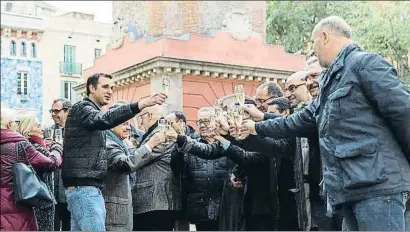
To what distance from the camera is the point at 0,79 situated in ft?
44.2

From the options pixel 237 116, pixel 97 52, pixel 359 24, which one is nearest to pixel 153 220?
pixel 237 116

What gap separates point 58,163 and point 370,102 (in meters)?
2.98

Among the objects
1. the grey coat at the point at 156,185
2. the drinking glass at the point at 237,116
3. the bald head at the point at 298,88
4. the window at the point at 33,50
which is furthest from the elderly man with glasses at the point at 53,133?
the window at the point at 33,50

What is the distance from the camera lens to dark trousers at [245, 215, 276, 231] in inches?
233

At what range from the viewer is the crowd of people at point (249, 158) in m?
3.77

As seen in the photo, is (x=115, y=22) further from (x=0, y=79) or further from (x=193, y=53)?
(x=0, y=79)

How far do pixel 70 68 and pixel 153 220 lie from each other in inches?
405

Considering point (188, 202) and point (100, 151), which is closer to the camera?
point (100, 151)

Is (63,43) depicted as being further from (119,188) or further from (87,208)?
(87,208)

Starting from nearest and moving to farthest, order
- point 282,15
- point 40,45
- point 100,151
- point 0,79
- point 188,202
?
point 100,151 → point 188,202 → point 0,79 → point 40,45 → point 282,15

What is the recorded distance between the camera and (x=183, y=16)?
1600cm

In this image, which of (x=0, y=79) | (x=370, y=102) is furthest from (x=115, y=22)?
(x=370, y=102)

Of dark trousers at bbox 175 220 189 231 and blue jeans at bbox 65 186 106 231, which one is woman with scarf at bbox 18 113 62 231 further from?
dark trousers at bbox 175 220 189 231

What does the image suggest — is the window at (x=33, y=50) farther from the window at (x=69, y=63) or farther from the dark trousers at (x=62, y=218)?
the dark trousers at (x=62, y=218)
